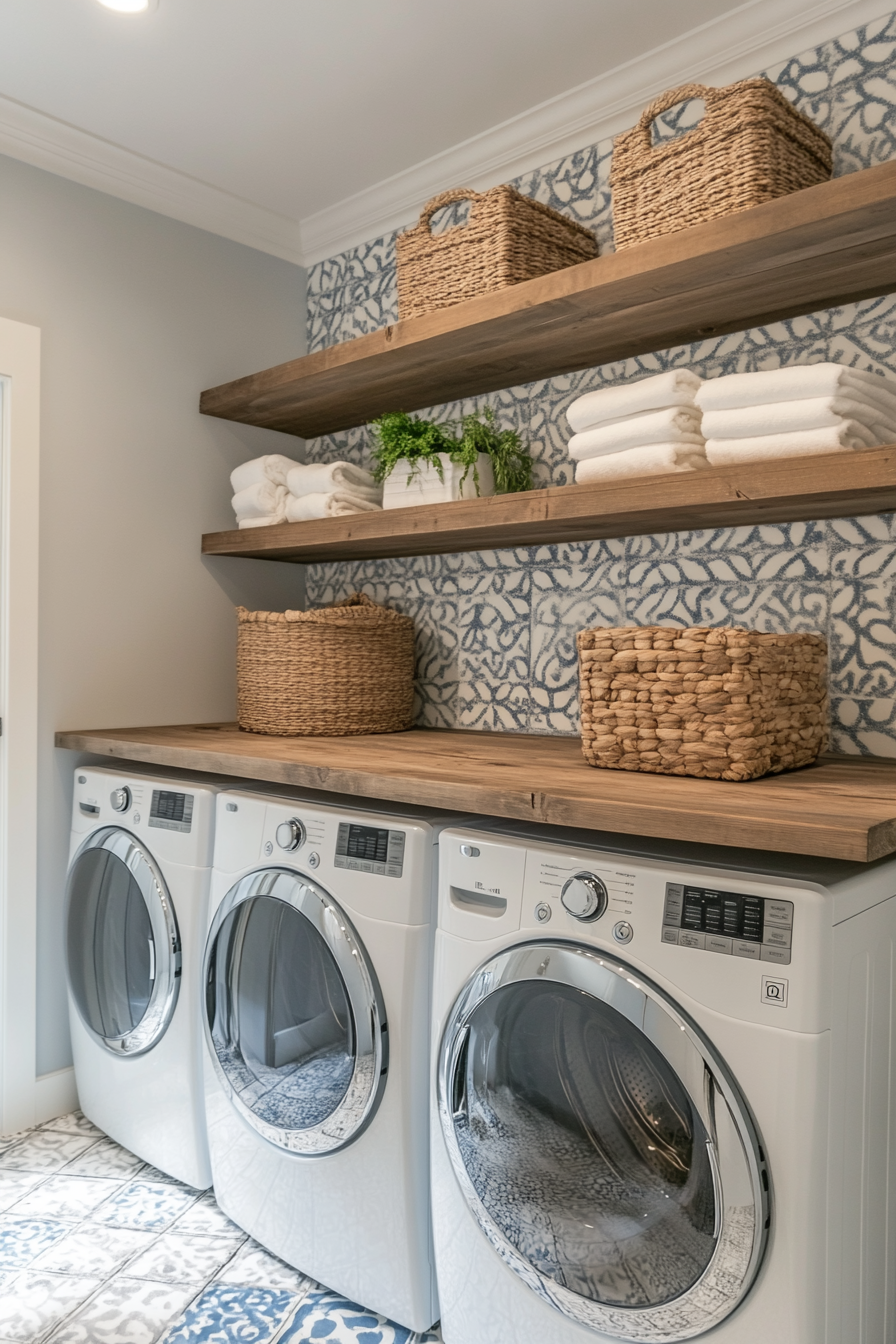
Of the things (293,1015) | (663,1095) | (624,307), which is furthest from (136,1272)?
(624,307)

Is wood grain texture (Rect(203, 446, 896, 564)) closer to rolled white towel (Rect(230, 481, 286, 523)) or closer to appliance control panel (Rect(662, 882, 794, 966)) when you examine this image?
rolled white towel (Rect(230, 481, 286, 523))

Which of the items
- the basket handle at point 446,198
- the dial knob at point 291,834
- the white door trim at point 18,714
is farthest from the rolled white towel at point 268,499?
the dial knob at point 291,834

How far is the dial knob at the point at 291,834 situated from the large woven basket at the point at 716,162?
4.12 ft

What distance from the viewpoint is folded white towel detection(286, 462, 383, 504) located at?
7.94ft

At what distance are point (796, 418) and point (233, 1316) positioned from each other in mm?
1811

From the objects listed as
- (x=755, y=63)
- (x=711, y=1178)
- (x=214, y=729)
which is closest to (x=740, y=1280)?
(x=711, y=1178)

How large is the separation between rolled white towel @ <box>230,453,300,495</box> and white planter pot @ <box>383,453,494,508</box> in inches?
15.6

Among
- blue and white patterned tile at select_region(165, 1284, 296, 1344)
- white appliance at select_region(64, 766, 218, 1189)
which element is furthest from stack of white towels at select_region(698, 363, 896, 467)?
blue and white patterned tile at select_region(165, 1284, 296, 1344)

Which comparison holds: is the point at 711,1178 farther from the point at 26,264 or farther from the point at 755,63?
the point at 26,264

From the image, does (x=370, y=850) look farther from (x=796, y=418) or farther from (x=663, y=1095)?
(x=796, y=418)

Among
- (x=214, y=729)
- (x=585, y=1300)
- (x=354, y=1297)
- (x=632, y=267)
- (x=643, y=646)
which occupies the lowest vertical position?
(x=354, y=1297)

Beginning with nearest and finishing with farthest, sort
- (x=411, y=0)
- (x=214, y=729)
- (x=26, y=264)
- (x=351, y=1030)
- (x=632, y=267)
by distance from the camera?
(x=351, y=1030)
(x=632, y=267)
(x=411, y=0)
(x=26, y=264)
(x=214, y=729)

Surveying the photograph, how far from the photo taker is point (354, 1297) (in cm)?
166

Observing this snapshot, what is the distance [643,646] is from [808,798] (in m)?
0.40
